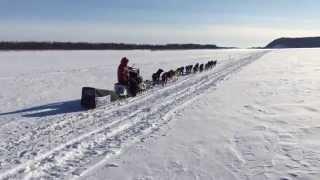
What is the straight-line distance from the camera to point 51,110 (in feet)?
41.3

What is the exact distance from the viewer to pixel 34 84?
20422 mm

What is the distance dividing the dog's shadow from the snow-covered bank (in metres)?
2.83

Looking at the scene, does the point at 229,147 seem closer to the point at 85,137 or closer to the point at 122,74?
the point at 85,137

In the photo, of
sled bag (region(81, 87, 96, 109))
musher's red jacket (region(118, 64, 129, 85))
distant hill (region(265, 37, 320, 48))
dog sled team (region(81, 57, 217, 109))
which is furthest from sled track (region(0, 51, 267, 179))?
distant hill (region(265, 37, 320, 48))

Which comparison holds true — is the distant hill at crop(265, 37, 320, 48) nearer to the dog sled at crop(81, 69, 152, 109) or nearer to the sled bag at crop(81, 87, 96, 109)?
the dog sled at crop(81, 69, 152, 109)

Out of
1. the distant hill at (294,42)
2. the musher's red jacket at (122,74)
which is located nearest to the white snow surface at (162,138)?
the musher's red jacket at (122,74)

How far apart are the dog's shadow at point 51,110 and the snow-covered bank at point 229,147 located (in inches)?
111

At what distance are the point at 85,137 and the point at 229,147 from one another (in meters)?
2.54

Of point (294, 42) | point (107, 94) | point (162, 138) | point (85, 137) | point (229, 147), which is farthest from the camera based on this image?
point (294, 42)

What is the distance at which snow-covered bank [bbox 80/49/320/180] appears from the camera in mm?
6723

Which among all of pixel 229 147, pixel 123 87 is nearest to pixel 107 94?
pixel 123 87

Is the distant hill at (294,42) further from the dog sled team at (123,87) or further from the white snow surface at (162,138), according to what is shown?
the white snow surface at (162,138)

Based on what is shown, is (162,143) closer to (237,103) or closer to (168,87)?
(237,103)

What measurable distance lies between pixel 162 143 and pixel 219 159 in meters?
1.38
